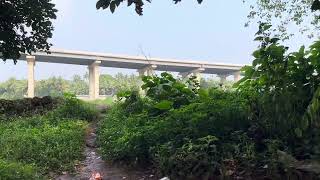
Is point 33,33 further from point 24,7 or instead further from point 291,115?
point 291,115

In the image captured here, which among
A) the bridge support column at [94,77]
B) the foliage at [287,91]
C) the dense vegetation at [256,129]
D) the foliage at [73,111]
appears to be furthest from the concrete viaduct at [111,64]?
the foliage at [287,91]

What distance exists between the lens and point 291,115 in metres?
4.15

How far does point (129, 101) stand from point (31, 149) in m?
3.77

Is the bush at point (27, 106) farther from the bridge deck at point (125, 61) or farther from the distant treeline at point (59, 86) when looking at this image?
the distant treeline at point (59, 86)

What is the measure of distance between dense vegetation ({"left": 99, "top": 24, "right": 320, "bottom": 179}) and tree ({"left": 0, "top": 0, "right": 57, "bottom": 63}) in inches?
173

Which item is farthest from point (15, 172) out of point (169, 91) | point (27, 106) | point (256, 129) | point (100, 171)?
point (27, 106)

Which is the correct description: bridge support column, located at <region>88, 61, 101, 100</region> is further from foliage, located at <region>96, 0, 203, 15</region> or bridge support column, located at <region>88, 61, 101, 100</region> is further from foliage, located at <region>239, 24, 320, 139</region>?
foliage, located at <region>96, 0, 203, 15</region>

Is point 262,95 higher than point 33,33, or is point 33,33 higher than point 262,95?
point 33,33

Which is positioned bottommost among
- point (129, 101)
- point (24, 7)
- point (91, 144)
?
point (91, 144)

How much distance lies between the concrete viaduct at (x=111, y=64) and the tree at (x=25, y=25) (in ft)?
34.8

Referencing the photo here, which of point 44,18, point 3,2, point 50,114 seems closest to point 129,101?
point 50,114

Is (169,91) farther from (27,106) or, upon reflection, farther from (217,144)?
(27,106)

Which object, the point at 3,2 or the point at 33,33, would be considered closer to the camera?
the point at 3,2

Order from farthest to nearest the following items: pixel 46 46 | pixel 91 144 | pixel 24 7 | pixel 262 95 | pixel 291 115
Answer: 1. pixel 46 46
2. pixel 24 7
3. pixel 91 144
4. pixel 262 95
5. pixel 291 115
